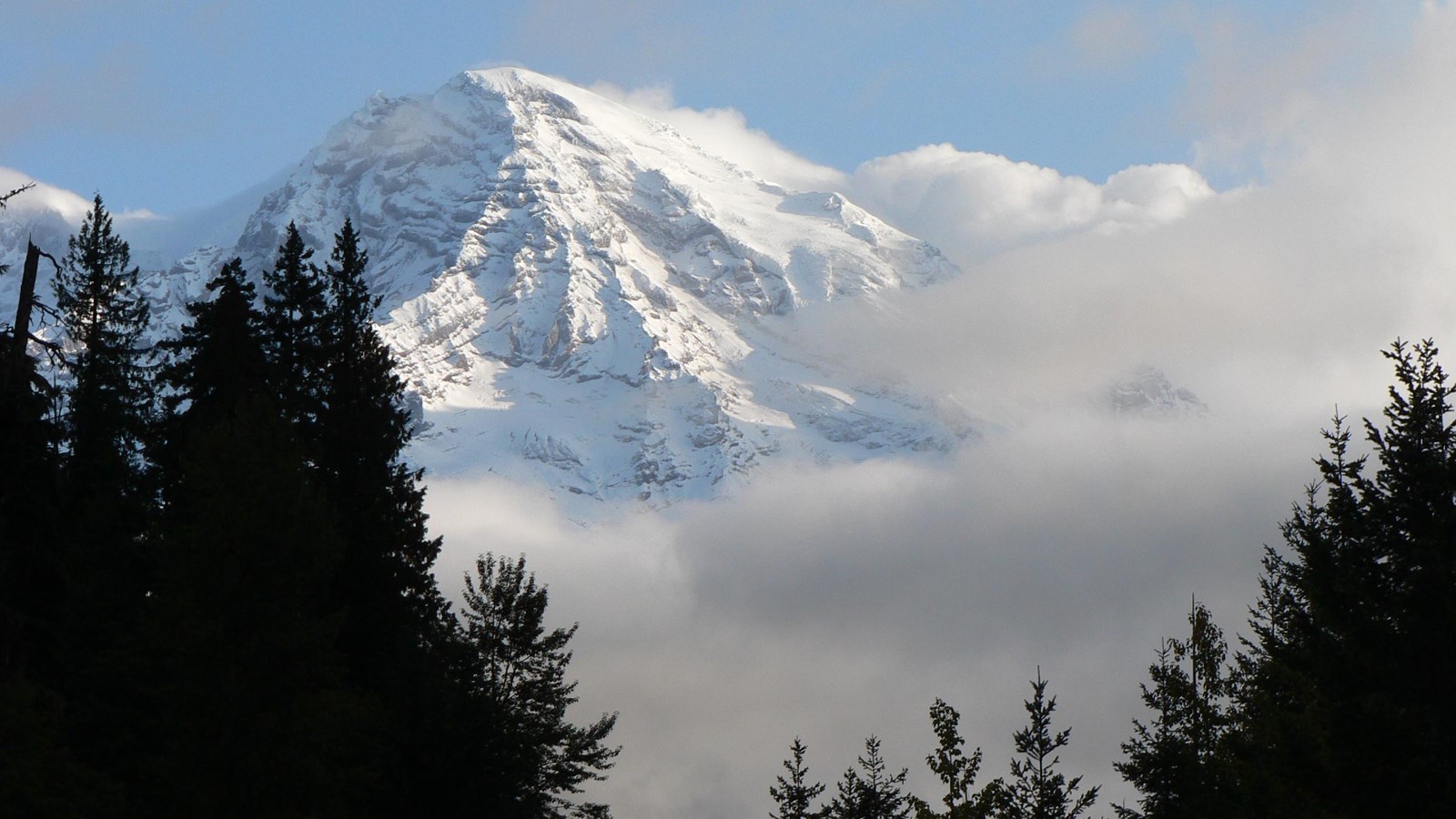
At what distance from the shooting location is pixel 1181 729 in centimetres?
4106

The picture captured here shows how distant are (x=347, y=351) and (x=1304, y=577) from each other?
3087 centimetres

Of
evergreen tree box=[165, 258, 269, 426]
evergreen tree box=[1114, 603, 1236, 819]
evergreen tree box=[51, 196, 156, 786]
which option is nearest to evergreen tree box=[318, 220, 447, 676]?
evergreen tree box=[165, 258, 269, 426]

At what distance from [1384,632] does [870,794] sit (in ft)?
63.7

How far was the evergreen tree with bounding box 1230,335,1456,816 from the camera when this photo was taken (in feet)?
92.5

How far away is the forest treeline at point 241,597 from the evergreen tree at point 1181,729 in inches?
595

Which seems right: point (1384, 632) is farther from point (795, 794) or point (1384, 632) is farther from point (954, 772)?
point (795, 794)

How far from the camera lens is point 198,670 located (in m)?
32.6

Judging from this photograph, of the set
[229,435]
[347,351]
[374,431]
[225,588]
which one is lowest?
[225,588]

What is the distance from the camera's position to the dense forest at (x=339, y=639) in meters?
29.2

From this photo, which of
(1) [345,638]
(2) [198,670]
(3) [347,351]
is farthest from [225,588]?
(3) [347,351]

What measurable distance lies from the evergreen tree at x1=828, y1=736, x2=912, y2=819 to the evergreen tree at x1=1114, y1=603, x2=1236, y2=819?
7.19 metres

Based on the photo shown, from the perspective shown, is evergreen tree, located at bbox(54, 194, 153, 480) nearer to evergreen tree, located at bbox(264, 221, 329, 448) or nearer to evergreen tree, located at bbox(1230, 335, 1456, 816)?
evergreen tree, located at bbox(264, 221, 329, 448)

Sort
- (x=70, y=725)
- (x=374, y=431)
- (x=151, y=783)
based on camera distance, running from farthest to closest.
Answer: (x=374, y=431)
(x=70, y=725)
(x=151, y=783)

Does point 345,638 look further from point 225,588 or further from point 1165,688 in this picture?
point 1165,688
